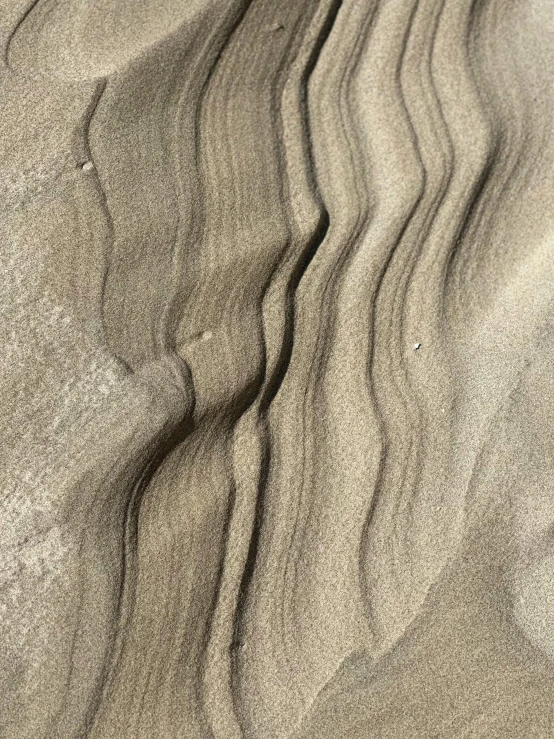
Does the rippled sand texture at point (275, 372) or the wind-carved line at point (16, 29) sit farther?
the wind-carved line at point (16, 29)

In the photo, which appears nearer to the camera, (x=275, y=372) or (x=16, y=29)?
(x=275, y=372)

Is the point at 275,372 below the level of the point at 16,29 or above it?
below

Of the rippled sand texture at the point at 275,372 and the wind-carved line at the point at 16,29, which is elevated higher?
the wind-carved line at the point at 16,29

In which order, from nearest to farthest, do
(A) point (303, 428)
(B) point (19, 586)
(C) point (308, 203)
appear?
1. (B) point (19, 586)
2. (A) point (303, 428)
3. (C) point (308, 203)

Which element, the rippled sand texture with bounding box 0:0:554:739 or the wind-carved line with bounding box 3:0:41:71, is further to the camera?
the wind-carved line with bounding box 3:0:41:71

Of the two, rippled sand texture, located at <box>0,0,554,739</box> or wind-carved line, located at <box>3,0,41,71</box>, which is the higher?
wind-carved line, located at <box>3,0,41,71</box>

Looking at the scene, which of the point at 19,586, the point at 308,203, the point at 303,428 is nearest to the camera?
the point at 19,586

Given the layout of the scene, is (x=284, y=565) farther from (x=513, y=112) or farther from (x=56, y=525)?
(x=513, y=112)

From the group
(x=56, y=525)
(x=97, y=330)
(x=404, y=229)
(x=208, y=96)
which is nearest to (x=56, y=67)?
(x=208, y=96)
